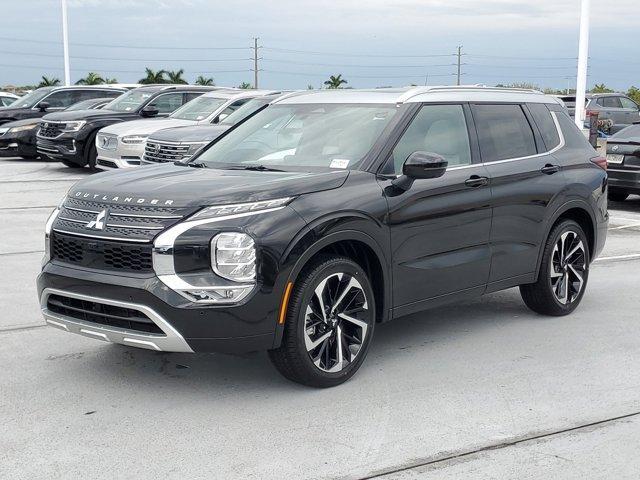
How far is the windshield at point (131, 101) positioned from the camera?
63.6ft

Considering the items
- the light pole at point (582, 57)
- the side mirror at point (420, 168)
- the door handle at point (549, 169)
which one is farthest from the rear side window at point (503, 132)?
the light pole at point (582, 57)

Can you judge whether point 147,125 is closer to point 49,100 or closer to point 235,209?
point 49,100

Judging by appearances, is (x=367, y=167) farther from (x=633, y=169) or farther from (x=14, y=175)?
(x=14, y=175)

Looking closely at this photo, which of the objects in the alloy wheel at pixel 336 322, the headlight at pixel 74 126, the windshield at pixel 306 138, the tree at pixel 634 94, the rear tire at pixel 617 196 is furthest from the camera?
the tree at pixel 634 94

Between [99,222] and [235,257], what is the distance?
2.72 feet

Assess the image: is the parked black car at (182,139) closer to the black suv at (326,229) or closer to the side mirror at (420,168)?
the black suv at (326,229)

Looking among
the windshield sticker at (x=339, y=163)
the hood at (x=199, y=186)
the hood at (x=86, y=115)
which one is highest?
the windshield sticker at (x=339, y=163)

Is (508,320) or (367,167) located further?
(508,320)

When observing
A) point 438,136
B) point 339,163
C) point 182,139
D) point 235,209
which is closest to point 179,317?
point 235,209

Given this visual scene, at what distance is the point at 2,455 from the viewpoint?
447 cm

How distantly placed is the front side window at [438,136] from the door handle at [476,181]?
0.13 meters

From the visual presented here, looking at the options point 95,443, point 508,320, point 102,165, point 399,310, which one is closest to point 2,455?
point 95,443

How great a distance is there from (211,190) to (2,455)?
1771 millimetres

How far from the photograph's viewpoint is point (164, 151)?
14633mm
